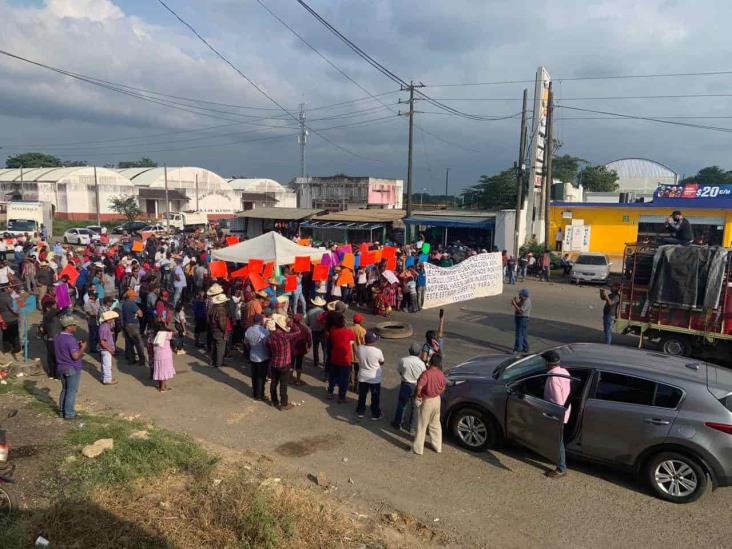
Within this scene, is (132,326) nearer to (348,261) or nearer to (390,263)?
(348,261)

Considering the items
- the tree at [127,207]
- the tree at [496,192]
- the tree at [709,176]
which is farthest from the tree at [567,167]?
the tree at [127,207]

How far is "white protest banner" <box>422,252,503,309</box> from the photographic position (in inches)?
678

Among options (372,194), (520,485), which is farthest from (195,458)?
(372,194)

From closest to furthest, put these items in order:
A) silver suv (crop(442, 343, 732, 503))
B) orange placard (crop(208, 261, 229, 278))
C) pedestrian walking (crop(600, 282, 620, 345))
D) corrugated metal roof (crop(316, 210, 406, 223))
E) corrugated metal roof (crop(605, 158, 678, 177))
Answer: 1. silver suv (crop(442, 343, 732, 503))
2. pedestrian walking (crop(600, 282, 620, 345))
3. orange placard (crop(208, 261, 229, 278))
4. corrugated metal roof (crop(316, 210, 406, 223))
5. corrugated metal roof (crop(605, 158, 678, 177))

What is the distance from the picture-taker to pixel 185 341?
1240cm

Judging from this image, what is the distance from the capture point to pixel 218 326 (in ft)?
33.2

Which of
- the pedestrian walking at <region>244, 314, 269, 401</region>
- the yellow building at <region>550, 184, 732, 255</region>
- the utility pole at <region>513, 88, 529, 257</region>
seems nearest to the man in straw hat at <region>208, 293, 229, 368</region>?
the pedestrian walking at <region>244, 314, 269, 401</region>

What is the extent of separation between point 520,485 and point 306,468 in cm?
261

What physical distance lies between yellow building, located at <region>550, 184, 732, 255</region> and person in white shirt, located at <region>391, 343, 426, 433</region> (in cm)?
2544

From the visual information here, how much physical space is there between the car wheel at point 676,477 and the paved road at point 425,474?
14 cm

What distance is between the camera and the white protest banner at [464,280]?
17219mm

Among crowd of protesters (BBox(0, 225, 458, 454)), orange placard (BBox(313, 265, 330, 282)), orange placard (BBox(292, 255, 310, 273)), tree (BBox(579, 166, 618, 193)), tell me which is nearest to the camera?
crowd of protesters (BBox(0, 225, 458, 454))

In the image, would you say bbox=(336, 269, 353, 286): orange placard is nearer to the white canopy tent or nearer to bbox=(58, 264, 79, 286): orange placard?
the white canopy tent

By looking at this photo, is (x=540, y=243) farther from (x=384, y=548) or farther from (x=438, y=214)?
(x=384, y=548)
